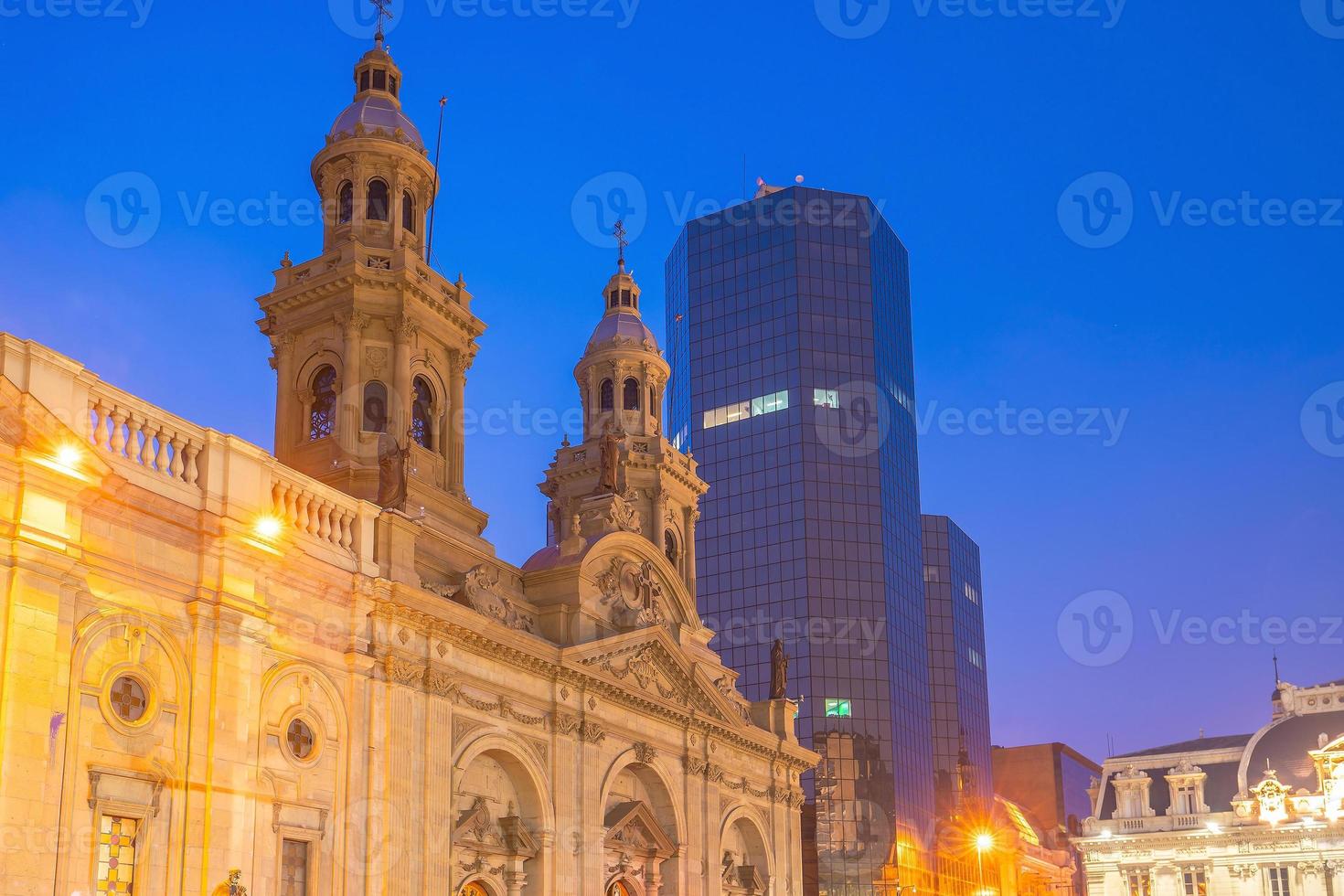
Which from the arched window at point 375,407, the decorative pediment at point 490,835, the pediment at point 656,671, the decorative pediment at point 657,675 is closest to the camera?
the decorative pediment at point 490,835

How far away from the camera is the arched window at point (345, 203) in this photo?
162 ft

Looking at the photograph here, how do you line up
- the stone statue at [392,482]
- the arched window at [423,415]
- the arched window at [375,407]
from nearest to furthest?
1. the stone statue at [392,482]
2. the arched window at [375,407]
3. the arched window at [423,415]

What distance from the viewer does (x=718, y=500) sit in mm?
114812

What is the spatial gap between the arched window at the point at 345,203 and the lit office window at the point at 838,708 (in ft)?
228

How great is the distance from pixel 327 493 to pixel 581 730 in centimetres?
1289

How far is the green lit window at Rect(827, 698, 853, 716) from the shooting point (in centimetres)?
10881

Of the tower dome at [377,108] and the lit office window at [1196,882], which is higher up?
the tower dome at [377,108]

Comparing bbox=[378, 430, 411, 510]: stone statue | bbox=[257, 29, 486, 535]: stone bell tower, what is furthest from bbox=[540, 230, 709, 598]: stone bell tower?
bbox=[378, 430, 411, 510]: stone statue

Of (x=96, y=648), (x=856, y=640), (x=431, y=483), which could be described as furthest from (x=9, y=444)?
(x=856, y=640)

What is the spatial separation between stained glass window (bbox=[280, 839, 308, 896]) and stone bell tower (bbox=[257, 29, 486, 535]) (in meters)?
13.9

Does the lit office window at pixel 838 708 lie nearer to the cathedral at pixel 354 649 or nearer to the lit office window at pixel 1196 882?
the lit office window at pixel 1196 882

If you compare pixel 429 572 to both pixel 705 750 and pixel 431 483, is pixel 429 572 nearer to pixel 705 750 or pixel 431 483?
pixel 431 483

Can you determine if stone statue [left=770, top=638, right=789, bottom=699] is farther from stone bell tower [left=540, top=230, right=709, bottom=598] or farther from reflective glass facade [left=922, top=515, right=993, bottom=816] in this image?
reflective glass facade [left=922, top=515, right=993, bottom=816]

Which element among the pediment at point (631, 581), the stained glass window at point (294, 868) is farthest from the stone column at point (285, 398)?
the stained glass window at point (294, 868)
